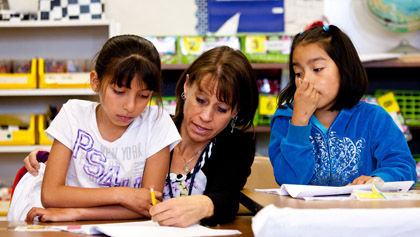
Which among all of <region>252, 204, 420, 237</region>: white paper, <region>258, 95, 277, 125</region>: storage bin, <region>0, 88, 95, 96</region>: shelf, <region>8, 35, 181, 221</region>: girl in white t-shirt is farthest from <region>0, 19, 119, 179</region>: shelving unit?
<region>252, 204, 420, 237</region>: white paper

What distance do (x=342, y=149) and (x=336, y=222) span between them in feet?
2.39

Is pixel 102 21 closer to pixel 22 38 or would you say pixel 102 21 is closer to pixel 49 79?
pixel 49 79

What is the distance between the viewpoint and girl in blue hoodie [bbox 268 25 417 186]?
1.36 metres

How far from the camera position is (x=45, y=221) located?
1083 millimetres

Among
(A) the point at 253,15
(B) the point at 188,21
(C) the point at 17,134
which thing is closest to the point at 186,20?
(B) the point at 188,21

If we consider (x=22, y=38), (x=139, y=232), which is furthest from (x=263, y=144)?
(x=139, y=232)

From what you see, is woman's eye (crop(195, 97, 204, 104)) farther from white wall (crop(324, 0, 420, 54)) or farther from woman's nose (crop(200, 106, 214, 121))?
white wall (crop(324, 0, 420, 54))

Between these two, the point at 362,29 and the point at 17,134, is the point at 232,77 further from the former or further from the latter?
the point at 362,29

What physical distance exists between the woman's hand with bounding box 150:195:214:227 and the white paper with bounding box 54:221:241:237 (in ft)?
0.05

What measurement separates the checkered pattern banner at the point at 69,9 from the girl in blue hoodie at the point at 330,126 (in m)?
2.17

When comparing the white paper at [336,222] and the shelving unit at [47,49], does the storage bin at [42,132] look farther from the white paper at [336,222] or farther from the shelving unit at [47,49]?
the white paper at [336,222]

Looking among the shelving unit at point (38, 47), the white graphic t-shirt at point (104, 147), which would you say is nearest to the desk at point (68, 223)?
the white graphic t-shirt at point (104, 147)

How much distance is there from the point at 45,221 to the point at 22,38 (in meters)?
2.84

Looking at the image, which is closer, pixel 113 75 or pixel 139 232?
pixel 139 232
